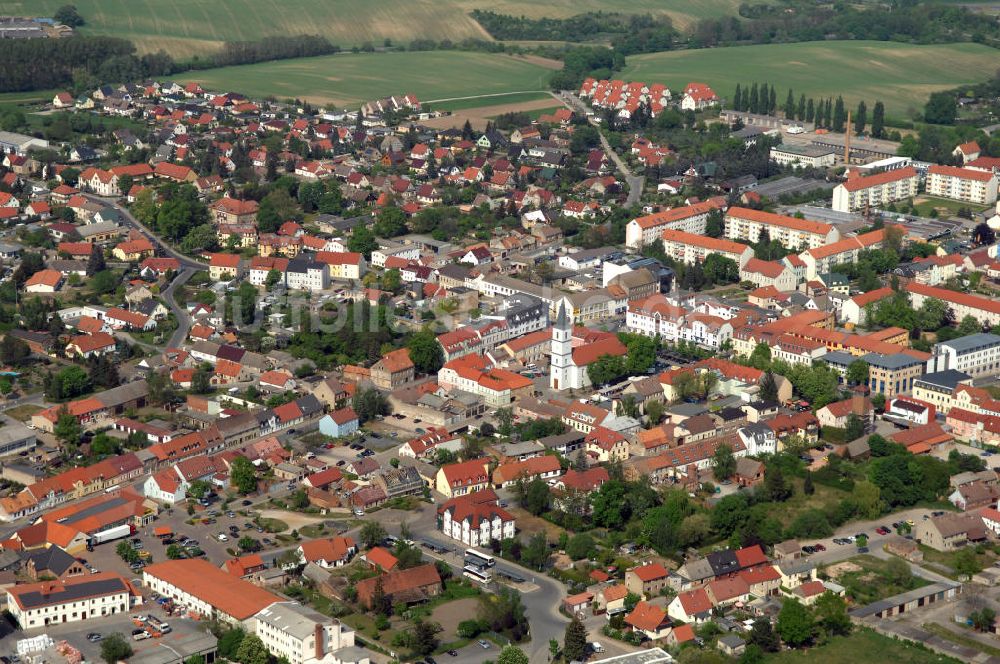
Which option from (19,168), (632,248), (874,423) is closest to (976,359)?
(874,423)

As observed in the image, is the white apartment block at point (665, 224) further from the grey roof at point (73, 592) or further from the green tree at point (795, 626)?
→ the grey roof at point (73, 592)

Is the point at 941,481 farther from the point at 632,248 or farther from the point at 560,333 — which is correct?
the point at 632,248

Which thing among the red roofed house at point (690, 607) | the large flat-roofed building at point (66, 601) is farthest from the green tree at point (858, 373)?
the large flat-roofed building at point (66, 601)

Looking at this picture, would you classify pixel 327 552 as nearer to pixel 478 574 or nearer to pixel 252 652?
pixel 478 574

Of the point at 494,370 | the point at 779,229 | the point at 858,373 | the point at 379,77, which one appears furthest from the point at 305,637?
the point at 379,77

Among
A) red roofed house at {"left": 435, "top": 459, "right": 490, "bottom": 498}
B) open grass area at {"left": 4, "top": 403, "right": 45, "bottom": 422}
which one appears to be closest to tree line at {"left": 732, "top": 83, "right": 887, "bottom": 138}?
red roofed house at {"left": 435, "top": 459, "right": 490, "bottom": 498}
